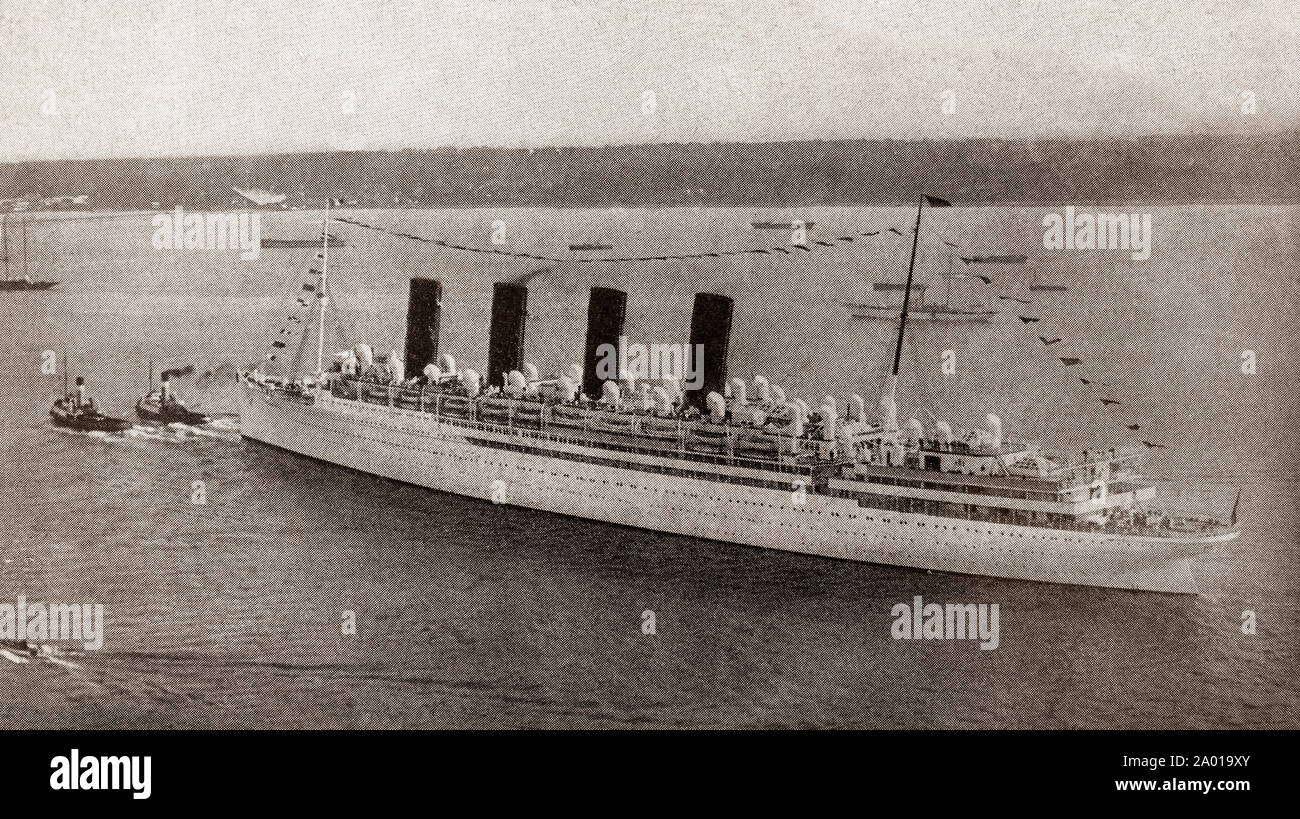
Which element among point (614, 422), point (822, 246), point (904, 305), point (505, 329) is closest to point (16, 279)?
point (505, 329)

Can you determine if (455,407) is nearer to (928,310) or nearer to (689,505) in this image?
(689,505)

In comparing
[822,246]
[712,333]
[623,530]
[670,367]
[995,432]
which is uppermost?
[822,246]

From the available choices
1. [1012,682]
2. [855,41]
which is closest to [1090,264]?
[855,41]

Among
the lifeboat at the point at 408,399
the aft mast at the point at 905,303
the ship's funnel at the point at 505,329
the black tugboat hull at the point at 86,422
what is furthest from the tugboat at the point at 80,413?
the aft mast at the point at 905,303

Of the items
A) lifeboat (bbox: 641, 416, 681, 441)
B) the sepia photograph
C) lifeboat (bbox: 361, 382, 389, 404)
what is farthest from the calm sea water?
lifeboat (bbox: 641, 416, 681, 441)
